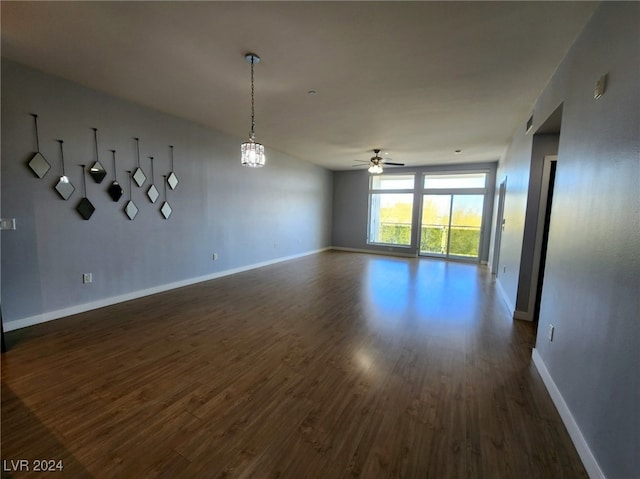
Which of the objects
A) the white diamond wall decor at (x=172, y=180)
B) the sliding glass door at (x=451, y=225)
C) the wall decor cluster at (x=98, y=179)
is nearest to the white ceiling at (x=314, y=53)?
the wall decor cluster at (x=98, y=179)

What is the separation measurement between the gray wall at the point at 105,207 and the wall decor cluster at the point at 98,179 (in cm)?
5

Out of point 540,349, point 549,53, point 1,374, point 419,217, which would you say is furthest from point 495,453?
point 419,217

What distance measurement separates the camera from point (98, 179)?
3537 mm

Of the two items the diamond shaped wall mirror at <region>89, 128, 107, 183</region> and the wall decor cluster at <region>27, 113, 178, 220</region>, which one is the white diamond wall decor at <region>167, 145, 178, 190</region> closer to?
the wall decor cluster at <region>27, 113, 178, 220</region>

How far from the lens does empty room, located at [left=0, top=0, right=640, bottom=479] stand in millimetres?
1521

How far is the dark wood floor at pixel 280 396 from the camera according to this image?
59.7 inches

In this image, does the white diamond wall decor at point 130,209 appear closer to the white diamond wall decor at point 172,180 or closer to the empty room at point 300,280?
the empty room at point 300,280

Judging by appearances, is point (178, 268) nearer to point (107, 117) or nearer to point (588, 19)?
point (107, 117)

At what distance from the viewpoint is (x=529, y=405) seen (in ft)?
6.51

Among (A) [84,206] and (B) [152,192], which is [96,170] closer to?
(A) [84,206]

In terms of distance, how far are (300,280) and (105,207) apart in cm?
326

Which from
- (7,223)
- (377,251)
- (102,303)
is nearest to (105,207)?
(7,223)

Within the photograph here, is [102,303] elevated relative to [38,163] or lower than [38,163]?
lower

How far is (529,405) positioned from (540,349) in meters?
0.73
